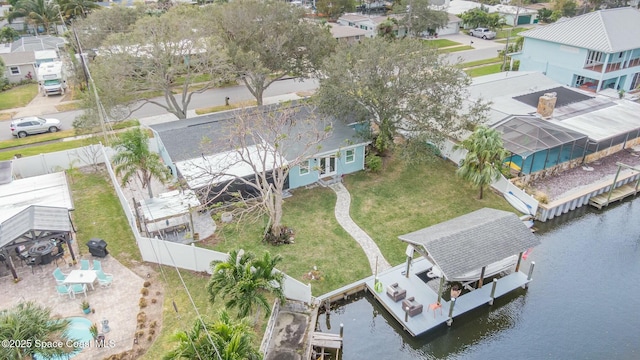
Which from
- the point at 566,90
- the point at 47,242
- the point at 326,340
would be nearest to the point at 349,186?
the point at 326,340

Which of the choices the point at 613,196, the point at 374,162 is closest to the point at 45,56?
the point at 374,162

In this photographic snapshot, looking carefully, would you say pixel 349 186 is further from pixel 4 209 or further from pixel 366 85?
pixel 4 209

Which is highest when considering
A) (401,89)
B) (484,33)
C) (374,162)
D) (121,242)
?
(401,89)

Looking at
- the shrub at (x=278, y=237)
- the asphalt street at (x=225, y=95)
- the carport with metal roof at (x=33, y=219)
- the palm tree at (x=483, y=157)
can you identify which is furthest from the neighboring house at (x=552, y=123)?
the carport with metal roof at (x=33, y=219)

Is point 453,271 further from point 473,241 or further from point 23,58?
point 23,58

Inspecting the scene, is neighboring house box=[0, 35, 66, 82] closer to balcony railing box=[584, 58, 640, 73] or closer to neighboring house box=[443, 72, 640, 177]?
neighboring house box=[443, 72, 640, 177]

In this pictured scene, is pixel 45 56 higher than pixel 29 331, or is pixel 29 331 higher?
pixel 45 56

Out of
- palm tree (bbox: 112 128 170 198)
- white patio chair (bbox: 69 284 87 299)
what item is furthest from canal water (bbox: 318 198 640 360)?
palm tree (bbox: 112 128 170 198)
